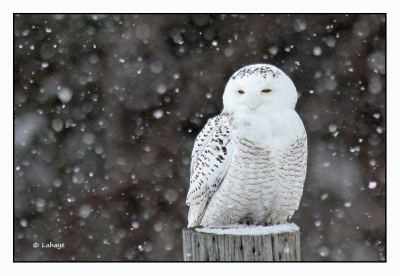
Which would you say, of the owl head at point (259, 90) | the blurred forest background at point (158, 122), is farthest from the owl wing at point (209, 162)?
the blurred forest background at point (158, 122)

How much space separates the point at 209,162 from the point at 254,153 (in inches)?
12.0

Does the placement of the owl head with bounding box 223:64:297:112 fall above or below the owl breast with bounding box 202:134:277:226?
above

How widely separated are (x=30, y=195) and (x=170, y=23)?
284 cm

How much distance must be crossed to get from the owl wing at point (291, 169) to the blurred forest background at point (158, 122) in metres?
2.77

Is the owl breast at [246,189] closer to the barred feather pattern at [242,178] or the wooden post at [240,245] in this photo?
the barred feather pattern at [242,178]

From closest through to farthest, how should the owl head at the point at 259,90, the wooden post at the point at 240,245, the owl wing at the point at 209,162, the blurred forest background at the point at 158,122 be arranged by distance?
the wooden post at the point at 240,245 → the owl head at the point at 259,90 → the owl wing at the point at 209,162 → the blurred forest background at the point at 158,122

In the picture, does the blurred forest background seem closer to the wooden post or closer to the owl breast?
the owl breast

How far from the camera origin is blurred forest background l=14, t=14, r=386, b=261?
5480mm

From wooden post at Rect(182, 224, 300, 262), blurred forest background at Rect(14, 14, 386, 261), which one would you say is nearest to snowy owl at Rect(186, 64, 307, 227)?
wooden post at Rect(182, 224, 300, 262)

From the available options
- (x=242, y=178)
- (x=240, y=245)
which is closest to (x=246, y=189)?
(x=242, y=178)

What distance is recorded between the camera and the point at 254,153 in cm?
255

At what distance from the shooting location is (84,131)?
590cm

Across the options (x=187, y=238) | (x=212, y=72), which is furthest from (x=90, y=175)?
(x=187, y=238)

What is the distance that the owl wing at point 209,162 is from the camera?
2.66 m
